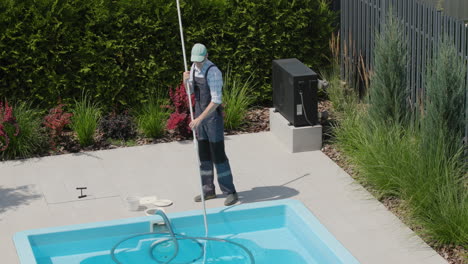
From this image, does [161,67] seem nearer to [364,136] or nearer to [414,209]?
[364,136]

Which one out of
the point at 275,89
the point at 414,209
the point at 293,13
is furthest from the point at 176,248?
the point at 293,13

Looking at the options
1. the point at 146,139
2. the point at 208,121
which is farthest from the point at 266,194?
the point at 146,139

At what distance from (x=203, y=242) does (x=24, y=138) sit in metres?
3.76

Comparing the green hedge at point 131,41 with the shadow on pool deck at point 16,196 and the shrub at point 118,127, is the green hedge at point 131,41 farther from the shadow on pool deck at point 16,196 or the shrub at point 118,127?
the shadow on pool deck at point 16,196

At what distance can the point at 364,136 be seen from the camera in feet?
36.3

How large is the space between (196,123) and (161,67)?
12.2 feet

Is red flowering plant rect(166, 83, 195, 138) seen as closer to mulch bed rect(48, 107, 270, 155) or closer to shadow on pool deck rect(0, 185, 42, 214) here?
mulch bed rect(48, 107, 270, 155)

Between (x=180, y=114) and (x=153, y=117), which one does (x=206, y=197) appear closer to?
(x=180, y=114)

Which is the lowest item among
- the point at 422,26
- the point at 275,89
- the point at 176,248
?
the point at 176,248

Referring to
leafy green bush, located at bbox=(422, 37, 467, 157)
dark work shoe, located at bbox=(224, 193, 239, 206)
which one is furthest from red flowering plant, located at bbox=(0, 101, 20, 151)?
leafy green bush, located at bbox=(422, 37, 467, 157)

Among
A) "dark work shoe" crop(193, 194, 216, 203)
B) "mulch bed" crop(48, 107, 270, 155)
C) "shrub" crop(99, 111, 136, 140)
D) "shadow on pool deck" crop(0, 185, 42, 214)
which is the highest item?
"shrub" crop(99, 111, 136, 140)

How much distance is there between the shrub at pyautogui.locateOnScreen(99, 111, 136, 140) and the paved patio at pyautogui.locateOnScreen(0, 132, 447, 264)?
0.38 metres

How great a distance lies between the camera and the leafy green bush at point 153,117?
12.6 m

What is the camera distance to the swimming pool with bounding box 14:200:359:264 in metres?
9.14
